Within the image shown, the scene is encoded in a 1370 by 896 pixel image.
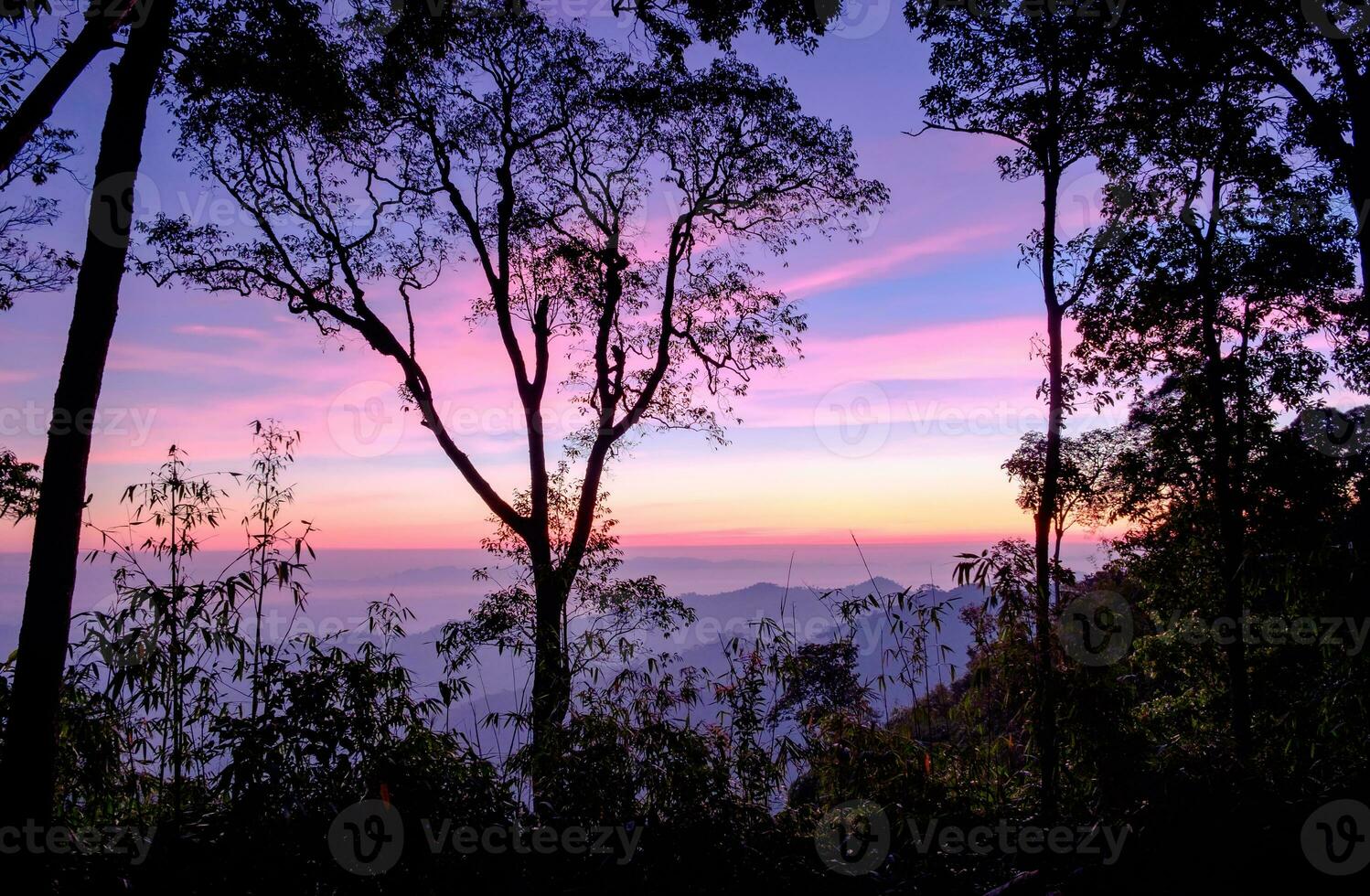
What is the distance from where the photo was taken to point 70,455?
12.3ft

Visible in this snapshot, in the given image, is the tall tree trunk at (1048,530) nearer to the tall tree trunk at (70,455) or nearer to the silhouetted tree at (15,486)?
the tall tree trunk at (70,455)

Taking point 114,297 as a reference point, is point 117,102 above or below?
above

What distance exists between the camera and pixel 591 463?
11320 millimetres

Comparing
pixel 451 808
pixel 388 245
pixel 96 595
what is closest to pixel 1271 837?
pixel 451 808

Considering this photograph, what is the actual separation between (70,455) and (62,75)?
6.46 feet

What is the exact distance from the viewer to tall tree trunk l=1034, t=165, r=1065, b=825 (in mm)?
4562

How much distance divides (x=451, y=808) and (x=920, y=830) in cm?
234

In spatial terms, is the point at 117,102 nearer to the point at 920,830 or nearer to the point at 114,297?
the point at 114,297

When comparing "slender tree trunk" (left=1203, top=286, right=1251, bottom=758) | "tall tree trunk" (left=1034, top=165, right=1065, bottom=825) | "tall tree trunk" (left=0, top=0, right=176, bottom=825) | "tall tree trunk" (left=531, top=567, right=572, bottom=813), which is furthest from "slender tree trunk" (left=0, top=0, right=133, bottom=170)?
"slender tree trunk" (left=1203, top=286, right=1251, bottom=758)

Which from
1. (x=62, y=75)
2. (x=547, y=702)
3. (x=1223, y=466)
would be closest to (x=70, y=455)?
(x=62, y=75)

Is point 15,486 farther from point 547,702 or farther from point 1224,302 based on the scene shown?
point 1224,302

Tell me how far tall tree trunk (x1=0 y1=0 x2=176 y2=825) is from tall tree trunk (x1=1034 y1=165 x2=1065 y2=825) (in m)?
4.81

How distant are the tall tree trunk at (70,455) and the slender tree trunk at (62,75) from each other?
0.52ft

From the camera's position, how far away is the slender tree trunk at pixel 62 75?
3.91 m
